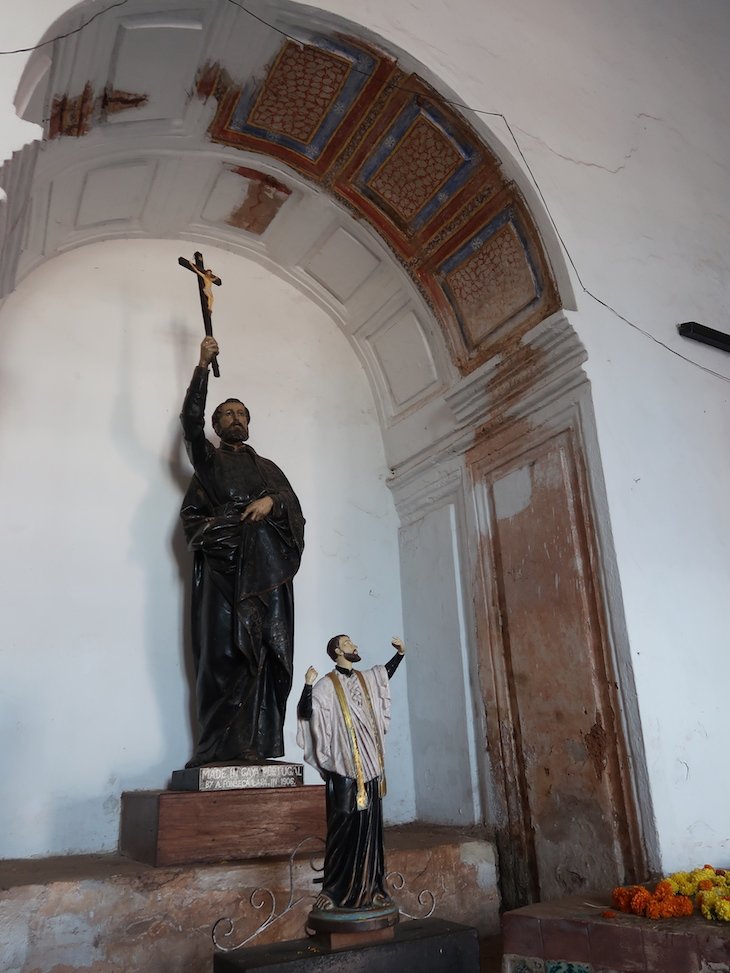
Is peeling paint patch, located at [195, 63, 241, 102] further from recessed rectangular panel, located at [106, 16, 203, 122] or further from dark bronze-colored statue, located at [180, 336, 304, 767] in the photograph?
dark bronze-colored statue, located at [180, 336, 304, 767]

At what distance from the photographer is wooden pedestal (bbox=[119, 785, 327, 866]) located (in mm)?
3035

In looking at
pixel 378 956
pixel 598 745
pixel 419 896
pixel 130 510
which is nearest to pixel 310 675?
pixel 378 956

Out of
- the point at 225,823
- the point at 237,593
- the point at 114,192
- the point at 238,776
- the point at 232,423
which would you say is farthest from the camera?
the point at 114,192

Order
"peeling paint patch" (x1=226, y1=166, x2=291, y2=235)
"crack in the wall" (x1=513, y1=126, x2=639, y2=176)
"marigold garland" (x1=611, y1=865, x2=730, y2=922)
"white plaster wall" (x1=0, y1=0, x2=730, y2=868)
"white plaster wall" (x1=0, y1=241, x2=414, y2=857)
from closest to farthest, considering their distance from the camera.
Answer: "marigold garland" (x1=611, y1=865, x2=730, y2=922) < "white plaster wall" (x1=0, y1=0, x2=730, y2=868) < "white plaster wall" (x1=0, y1=241, x2=414, y2=857) < "crack in the wall" (x1=513, y1=126, x2=639, y2=176) < "peeling paint patch" (x1=226, y1=166, x2=291, y2=235)

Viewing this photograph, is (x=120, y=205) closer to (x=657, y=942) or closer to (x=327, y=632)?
(x=327, y=632)

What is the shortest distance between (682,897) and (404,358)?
3491 mm

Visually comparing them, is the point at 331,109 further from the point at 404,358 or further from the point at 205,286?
the point at 404,358

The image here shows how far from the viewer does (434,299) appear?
16.0 ft

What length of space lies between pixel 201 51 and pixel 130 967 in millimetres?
4096

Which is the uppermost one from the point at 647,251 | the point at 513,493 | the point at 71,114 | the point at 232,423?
the point at 71,114

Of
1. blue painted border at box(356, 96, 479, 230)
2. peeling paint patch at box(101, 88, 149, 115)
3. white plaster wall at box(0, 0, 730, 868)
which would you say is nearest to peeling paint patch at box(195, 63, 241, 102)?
peeling paint patch at box(101, 88, 149, 115)

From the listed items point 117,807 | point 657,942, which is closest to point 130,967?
point 117,807

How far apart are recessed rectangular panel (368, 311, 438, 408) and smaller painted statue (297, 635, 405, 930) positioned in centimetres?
272

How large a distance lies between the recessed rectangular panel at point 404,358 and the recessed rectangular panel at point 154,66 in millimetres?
1832
